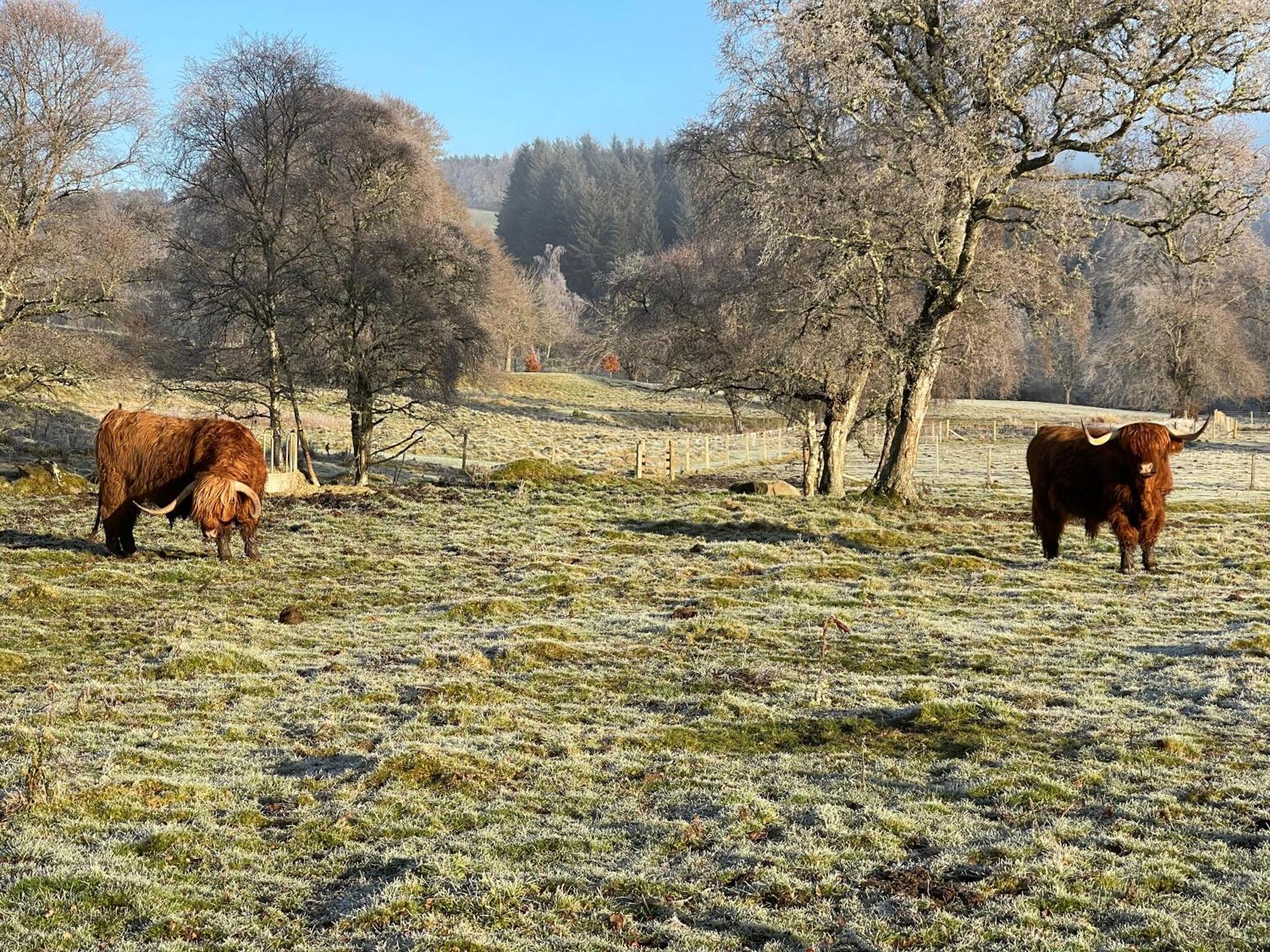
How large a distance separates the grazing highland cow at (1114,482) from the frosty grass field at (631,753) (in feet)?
2.38

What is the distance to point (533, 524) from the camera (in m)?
24.2

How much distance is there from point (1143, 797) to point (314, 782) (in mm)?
6612

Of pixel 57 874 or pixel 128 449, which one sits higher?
pixel 128 449

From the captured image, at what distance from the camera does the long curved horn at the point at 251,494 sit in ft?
59.1

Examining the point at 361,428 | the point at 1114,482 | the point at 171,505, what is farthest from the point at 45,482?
the point at 1114,482

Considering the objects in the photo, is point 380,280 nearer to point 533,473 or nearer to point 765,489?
point 533,473

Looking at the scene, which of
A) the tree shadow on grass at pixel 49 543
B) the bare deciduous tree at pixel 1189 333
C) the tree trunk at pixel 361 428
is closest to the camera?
the tree shadow on grass at pixel 49 543

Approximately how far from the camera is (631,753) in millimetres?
9680

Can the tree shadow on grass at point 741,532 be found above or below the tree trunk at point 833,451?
below

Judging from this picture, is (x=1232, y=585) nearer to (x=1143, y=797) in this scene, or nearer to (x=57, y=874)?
(x=1143, y=797)

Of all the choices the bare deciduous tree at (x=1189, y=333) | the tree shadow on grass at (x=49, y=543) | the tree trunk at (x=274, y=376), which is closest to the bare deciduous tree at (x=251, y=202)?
the tree trunk at (x=274, y=376)

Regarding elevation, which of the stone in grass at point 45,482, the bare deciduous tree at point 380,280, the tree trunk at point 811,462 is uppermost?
the bare deciduous tree at point 380,280

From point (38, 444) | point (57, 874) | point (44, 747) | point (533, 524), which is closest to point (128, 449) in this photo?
point (533, 524)

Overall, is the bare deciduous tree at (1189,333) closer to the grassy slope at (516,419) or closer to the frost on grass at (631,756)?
the grassy slope at (516,419)
